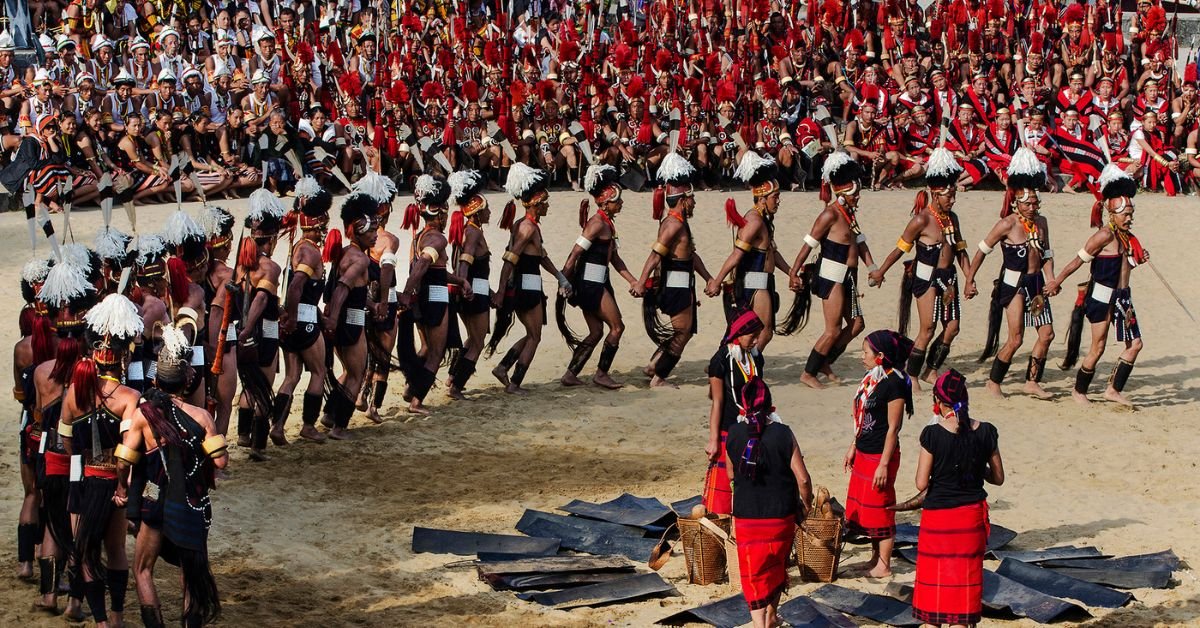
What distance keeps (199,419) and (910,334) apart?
26.6 ft

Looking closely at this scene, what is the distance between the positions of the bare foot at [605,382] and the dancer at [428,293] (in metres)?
1.30

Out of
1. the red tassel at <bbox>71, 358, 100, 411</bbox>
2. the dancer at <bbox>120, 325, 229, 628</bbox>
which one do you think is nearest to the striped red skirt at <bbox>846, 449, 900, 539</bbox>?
the dancer at <bbox>120, 325, 229, 628</bbox>

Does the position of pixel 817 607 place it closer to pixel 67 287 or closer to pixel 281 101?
pixel 67 287

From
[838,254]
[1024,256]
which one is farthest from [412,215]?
[1024,256]

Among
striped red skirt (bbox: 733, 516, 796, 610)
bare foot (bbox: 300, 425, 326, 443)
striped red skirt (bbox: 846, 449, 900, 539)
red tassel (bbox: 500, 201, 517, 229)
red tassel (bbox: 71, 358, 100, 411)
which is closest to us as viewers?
red tassel (bbox: 71, 358, 100, 411)

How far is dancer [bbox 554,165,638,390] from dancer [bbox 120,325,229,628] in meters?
5.45

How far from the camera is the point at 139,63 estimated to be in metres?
17.4

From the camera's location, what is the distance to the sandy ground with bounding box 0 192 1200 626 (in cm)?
735

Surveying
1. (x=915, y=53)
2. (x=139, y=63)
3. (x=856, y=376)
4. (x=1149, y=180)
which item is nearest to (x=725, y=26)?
(x=915, y=53)

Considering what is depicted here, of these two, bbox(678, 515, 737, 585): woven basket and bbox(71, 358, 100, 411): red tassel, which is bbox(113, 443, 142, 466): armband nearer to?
bbox(71, 358, 100, 411): red tassel

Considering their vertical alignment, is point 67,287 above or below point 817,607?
above

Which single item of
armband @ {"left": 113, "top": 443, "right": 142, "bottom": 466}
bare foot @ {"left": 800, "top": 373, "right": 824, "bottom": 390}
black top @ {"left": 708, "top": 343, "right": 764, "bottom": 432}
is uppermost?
black top @ {"left": 708, "top": 343, "right": 764, "bottom": 432}

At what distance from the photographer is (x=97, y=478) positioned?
6.62 m

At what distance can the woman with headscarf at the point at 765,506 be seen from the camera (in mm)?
6695
